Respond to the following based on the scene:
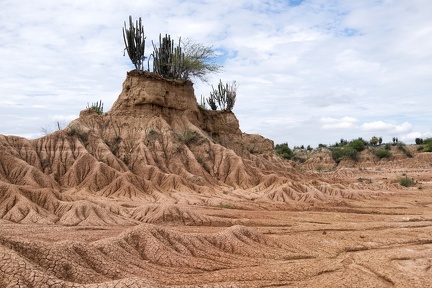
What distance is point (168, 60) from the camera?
3766 centimetres

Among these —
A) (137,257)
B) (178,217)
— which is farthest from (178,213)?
(137,257)

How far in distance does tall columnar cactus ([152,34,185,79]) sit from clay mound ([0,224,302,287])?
26300 millimetres

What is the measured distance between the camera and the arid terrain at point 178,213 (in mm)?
9172

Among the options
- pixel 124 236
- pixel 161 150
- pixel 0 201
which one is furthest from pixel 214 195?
pixel 124 236

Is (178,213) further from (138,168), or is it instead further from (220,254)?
(138,168)

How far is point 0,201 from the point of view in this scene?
1895 centimetres

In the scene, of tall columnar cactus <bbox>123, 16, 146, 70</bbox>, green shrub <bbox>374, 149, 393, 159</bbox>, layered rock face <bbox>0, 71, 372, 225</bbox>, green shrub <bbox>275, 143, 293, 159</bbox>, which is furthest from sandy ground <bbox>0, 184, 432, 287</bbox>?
green shrub <bbox>275, 143, 293, 159</bbox>

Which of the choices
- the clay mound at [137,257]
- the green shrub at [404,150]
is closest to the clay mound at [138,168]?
the clay mound at [137,257]

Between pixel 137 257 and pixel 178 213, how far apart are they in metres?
7.59

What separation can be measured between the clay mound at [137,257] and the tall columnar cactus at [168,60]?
26300 mm

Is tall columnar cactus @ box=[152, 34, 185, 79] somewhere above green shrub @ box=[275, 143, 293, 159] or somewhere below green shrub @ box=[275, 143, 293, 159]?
above

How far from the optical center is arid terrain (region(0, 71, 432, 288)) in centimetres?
917

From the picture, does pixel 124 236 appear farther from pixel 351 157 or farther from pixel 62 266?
pixel 351 157

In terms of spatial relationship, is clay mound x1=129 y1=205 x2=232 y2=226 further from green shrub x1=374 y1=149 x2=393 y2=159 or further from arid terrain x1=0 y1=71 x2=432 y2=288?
green shrub x1=374 y1=149 x2=393 y2=159
